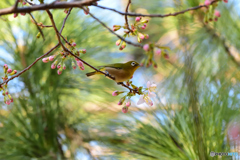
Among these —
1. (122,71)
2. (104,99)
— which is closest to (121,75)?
(122,71)

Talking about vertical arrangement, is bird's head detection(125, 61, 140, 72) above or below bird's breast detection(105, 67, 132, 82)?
above

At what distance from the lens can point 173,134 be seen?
3.23 ft

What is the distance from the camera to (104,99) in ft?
5.22

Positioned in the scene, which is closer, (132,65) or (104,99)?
(132,65)

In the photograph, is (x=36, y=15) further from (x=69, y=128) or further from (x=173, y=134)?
(x=173, y=134)

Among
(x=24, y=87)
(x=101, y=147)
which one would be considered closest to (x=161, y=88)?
(x=101, y=147)

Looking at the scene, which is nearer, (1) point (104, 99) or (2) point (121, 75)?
(2) point (121, 75)

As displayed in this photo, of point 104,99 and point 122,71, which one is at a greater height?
point 104,99

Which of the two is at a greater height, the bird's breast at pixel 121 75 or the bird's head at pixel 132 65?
the bird's head at pixel 132 65

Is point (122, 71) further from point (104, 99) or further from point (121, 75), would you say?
point (104, 99)

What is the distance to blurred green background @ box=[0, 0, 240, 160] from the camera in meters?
0.99

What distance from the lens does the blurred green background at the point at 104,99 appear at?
0.99 m

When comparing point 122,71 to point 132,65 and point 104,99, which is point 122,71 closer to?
point 132,65

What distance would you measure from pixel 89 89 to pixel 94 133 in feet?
0.95
